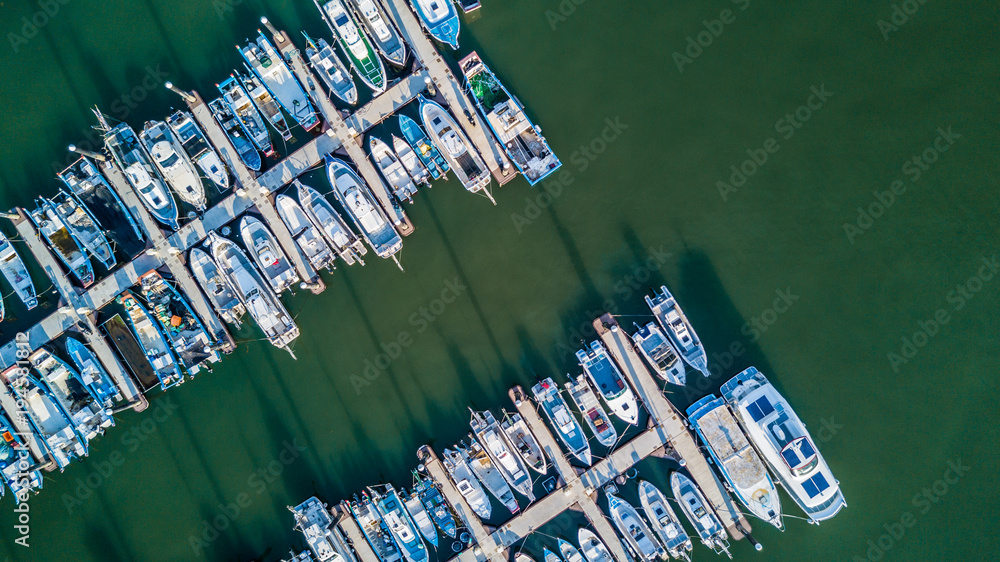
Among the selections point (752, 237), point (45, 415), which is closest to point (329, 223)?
point (45, 415)

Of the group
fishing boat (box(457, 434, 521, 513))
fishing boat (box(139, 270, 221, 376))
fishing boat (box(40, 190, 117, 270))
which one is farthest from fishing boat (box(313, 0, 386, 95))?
fishing boat (box(457, 434, 521, 513))

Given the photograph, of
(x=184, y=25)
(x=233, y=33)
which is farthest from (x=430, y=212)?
(x=184, y=25)

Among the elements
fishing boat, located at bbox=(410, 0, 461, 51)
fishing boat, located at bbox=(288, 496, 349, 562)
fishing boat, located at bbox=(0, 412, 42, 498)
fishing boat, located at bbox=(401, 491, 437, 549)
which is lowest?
fishing boat, located at bbox=(401, 491, 437, 549)

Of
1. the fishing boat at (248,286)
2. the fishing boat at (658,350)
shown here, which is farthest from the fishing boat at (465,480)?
the fishing boat at (658,350)

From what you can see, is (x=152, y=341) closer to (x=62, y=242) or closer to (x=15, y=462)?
(x=62, y=242)

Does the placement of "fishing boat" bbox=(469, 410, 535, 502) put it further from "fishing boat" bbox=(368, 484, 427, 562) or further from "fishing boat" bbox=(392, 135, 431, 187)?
"fishing boat" bbox=(392, 135, 431, 187)

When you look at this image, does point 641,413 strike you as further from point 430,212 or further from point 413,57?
point 413,57

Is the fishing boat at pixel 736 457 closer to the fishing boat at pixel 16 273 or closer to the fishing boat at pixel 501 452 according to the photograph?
the fishing boat at pixel 501 452
